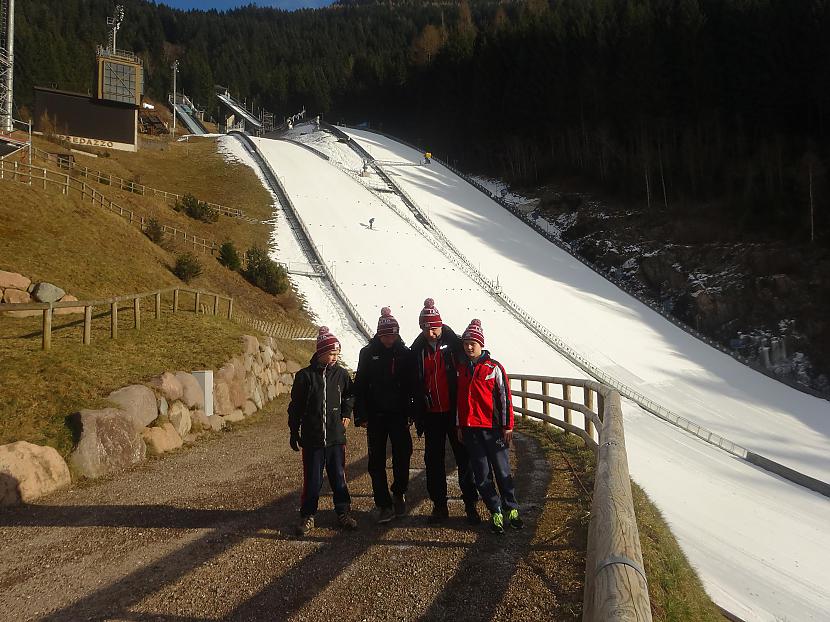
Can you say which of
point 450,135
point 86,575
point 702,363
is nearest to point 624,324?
point 702,363

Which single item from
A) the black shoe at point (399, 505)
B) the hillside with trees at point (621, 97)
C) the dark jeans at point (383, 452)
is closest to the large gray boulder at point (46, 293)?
the dark jeans at point (383, 452)

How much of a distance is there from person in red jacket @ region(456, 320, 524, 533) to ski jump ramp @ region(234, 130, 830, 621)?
10.8 ft

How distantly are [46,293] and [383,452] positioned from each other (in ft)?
36.5

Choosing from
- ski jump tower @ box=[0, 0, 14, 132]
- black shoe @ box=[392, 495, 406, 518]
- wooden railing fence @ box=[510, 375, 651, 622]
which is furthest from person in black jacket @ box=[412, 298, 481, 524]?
ski jump tower @ box=[0, 0, 14, 132]

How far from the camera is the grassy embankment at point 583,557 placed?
3.87 metres

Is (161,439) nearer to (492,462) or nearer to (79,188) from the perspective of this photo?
(492,462)

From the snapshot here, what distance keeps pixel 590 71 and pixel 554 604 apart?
206 ft

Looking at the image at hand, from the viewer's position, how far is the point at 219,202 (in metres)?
36.2

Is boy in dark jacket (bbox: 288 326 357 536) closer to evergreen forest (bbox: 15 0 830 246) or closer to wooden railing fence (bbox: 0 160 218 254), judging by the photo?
wooden railing fence (bbox: 0 160 218 254)

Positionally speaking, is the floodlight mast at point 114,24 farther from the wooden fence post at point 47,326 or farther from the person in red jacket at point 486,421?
the person in red jacket at point 486,421

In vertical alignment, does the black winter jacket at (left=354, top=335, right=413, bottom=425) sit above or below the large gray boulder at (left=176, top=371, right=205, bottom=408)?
above

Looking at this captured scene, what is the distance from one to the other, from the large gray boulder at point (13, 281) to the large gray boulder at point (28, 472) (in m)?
7.57

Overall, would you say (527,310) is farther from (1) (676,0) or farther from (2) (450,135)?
(2) (450,135)

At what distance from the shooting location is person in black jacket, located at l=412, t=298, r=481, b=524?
560 centimetres
